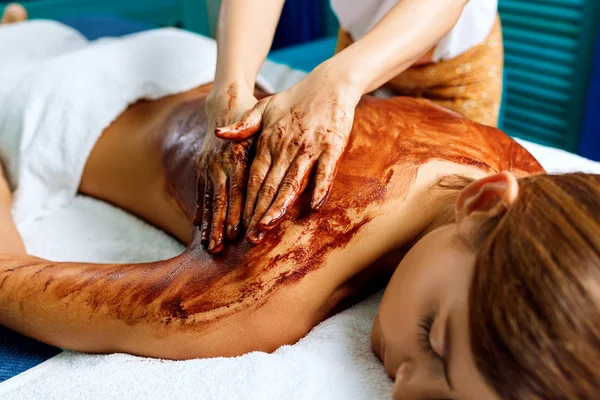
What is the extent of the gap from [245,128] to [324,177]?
0.16 meters

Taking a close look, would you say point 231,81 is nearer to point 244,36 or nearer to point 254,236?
point 244,36

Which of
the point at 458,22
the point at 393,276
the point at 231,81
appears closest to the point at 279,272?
the point at 393,276

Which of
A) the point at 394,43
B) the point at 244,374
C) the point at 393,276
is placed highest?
the point at 394,43

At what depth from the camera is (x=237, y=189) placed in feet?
2.98

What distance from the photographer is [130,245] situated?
1265 millimetres

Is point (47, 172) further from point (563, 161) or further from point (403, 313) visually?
point (563, 161)

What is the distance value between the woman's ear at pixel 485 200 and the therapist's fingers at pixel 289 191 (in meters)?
0.24

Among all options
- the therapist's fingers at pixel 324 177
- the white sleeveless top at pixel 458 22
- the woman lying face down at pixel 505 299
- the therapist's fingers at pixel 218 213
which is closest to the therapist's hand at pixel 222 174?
the therapist's fingers at pixel 218 213

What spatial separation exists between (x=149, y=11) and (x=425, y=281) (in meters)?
2.73

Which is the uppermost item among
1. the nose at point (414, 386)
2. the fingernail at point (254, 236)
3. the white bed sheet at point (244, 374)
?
the fingernail at point (254, 236)

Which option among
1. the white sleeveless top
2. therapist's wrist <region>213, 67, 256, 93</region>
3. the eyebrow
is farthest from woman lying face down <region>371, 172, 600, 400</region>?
the white sleeveless top

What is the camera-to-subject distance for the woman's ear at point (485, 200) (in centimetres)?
68

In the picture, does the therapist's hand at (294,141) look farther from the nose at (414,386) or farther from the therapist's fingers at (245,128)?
the nose at (414,386)

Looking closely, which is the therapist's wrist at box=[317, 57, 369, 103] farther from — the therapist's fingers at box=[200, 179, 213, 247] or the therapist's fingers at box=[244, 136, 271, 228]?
the therapist's fingers at box=[200, 179, 213, 247]
